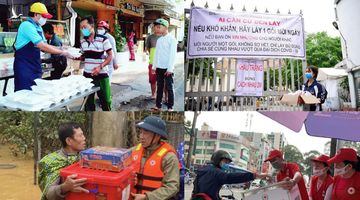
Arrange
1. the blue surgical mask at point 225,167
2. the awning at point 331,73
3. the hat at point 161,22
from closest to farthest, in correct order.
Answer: the blue surgical mask at point 225,167
the hat at point 161,22
the awning at point 331,73

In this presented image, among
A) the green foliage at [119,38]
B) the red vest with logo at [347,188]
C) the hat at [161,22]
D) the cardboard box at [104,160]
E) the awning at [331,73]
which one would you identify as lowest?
the red vest with logo at [347,188]

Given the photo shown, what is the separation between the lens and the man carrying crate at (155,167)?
2.61m

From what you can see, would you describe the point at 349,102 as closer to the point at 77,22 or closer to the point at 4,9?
the point at 77,22

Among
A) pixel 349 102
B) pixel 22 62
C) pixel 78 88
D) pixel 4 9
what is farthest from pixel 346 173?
pixel 4 9

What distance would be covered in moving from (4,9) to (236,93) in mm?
1939

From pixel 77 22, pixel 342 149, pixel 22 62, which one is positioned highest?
pixel 77 22

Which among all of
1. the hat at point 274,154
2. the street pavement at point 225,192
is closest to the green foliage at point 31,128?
the street pavement at point 225,192

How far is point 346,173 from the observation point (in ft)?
8.83

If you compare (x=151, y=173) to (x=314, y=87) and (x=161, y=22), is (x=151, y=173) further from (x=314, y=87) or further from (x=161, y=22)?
(x=314, y=87)

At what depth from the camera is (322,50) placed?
3553 mm

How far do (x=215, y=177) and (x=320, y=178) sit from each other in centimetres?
71

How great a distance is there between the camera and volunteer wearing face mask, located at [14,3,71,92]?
118 inches

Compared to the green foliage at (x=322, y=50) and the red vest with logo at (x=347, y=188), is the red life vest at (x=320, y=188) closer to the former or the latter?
the red vest with logo at (x=347, y=188)

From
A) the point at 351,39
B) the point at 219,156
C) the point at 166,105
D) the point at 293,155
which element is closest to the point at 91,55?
the point at 166,105
